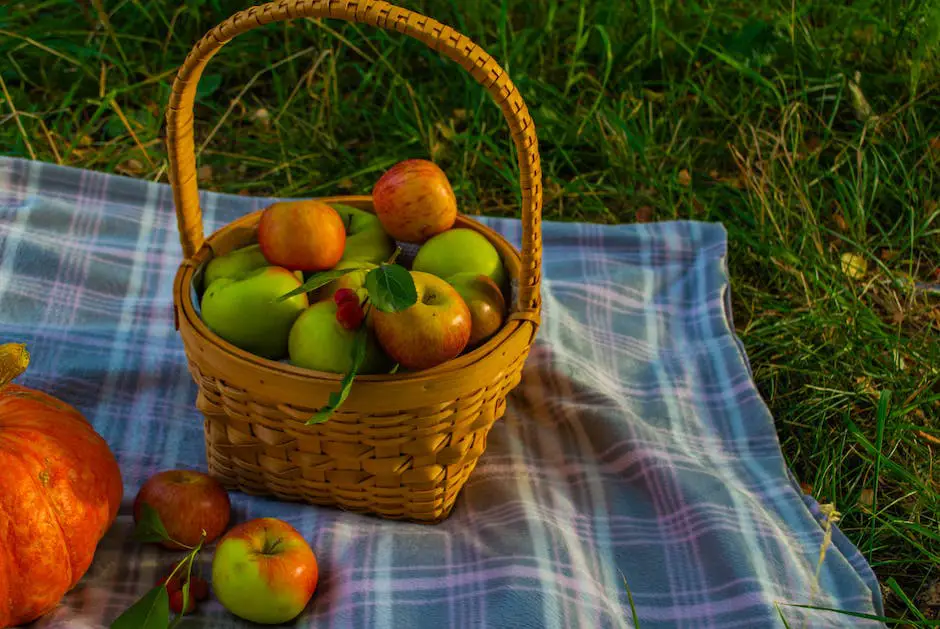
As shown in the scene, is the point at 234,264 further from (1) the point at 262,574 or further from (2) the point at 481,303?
(1) the point at 262,574

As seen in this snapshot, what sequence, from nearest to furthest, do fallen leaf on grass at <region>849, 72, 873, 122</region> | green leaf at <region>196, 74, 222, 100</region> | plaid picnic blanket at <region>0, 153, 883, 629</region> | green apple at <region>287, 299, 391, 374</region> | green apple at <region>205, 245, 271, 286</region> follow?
green apple at <region>287, 299, 391, 374</region>
plaid picnic blanket at <region>0, 153, 883, 629</region>
green apple at <region>205, 245, 271, 286</region>
fallen leaf on grass at <region>849, 72, 873, 122</region>
green leaf at <region>196, 74, 222, 100</region>

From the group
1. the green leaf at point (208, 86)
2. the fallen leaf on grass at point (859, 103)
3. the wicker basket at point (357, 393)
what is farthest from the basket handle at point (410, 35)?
the fallen leaf on grass at point (859, 103)

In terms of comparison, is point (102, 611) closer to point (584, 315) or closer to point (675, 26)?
Answer: point (584, 315)

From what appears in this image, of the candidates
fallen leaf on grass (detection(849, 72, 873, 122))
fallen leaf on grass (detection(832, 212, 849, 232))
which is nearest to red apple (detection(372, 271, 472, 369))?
fallen leaf on grass (detection(832, 212, 849, 232))

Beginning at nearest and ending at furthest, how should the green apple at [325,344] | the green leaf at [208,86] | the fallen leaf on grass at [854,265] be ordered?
1. the green apple at [325,344]
2. the fallen leaf on grass at [854,265]
3. the green leaf at [208,86]

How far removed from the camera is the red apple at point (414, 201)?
176 cm

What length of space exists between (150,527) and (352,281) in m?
0.52

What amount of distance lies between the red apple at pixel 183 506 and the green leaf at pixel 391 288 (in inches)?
18.8

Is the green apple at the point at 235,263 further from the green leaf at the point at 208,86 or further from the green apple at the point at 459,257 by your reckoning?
the green leaf at the point at 208,86

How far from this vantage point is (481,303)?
160 cm

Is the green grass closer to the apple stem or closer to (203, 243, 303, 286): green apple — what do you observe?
(203, 243, 303, 286): green apple

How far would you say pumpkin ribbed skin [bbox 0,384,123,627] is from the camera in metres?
1.39

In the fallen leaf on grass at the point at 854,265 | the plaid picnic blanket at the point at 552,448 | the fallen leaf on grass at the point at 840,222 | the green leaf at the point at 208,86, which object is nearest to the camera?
the plaid picnic blanket at the point at 552,448

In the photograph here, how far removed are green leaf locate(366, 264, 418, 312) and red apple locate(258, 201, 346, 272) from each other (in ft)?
0.77
